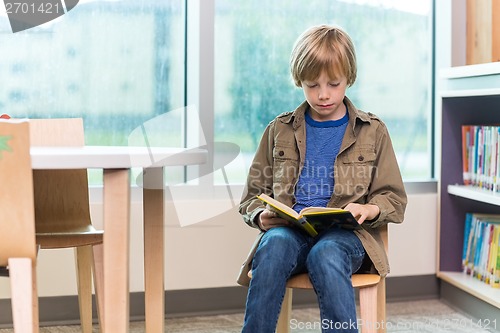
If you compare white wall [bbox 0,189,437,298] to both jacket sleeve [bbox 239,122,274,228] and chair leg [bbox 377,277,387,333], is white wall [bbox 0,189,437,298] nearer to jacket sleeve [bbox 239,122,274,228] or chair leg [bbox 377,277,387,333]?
jacket sleeve [bbox 239,122,274,228]

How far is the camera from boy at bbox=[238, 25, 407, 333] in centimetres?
167

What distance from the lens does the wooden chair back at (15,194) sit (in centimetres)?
140

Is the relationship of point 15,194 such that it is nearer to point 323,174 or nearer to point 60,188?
point 60,188

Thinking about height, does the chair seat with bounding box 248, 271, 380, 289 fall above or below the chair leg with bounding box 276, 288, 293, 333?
above

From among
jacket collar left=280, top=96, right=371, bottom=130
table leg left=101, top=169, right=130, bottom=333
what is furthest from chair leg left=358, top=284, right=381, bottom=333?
table leg left=101, top=169, right=130, bottom=333

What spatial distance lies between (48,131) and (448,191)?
4.85 ft

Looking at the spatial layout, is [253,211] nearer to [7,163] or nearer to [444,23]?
[7,163]

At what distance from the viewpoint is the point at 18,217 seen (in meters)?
1.43

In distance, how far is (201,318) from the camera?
253cm

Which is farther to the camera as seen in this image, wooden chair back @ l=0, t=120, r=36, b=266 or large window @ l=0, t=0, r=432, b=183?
large window @ l=0, t=0, r=432, b=183

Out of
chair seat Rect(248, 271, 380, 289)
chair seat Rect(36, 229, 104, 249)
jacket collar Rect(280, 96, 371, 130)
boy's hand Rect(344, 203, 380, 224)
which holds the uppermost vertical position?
jacket collar Rect(280, 96, 371, 130)

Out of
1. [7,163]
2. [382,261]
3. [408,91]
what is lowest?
[382,261]

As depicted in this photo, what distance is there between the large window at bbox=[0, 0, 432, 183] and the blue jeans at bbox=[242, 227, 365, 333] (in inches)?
38.9

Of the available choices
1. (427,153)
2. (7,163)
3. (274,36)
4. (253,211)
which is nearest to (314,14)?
(274,36)
